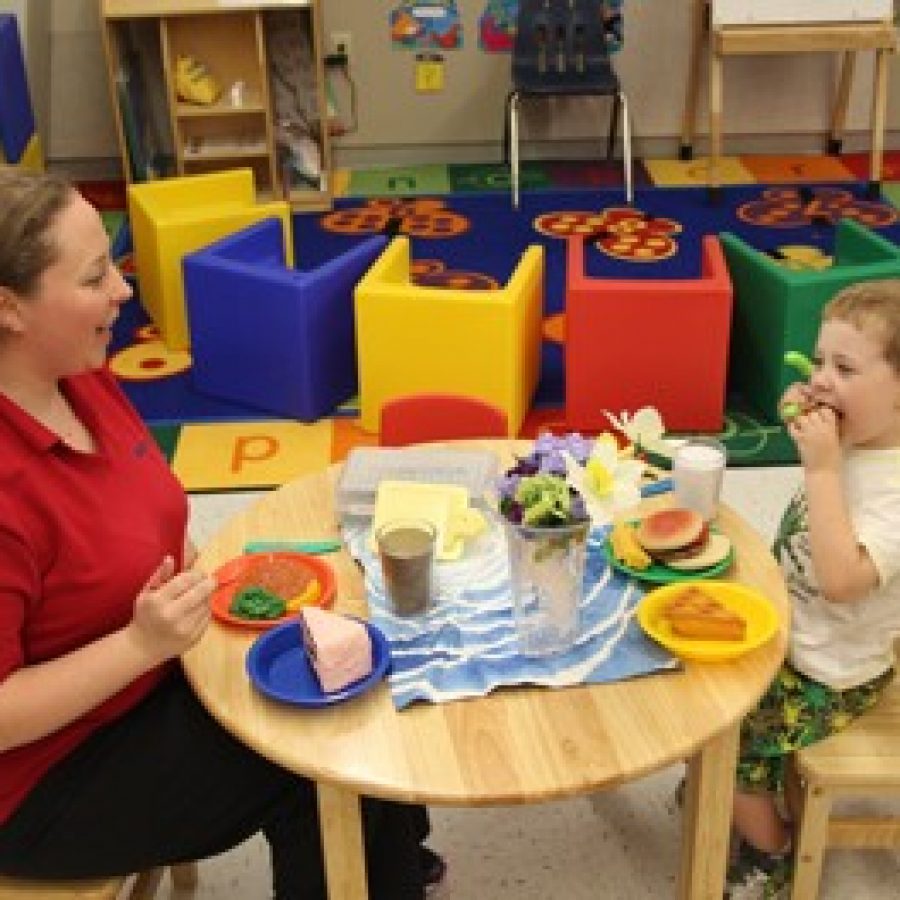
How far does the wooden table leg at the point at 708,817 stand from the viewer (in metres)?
1.40

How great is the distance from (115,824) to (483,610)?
0.49m

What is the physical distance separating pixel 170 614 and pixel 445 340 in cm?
185

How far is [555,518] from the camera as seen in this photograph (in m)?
1.29

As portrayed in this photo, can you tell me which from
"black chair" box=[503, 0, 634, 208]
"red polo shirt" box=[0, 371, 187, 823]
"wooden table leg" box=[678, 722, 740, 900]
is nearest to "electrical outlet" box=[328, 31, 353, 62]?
"black chair" box=[503, 0, 634, 208]

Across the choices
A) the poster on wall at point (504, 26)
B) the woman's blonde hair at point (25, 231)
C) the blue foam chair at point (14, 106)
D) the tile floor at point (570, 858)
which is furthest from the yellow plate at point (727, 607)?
the poster on wall at point (504, 26)

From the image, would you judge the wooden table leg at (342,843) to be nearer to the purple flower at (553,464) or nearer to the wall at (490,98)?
the purple flower at (553,464)

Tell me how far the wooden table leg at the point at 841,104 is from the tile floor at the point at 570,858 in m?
3.88

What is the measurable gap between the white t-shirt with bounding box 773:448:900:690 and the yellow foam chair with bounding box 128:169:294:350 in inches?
92.5

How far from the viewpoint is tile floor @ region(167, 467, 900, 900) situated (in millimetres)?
1860

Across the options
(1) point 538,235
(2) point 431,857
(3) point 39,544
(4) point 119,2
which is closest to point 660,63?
(1) point 538,235

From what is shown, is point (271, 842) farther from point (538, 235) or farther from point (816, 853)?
point (538, 235)

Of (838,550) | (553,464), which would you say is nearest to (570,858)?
(838,550)

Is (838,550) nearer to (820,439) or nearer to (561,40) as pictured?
(820,439)

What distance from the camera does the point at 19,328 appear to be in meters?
1.29
